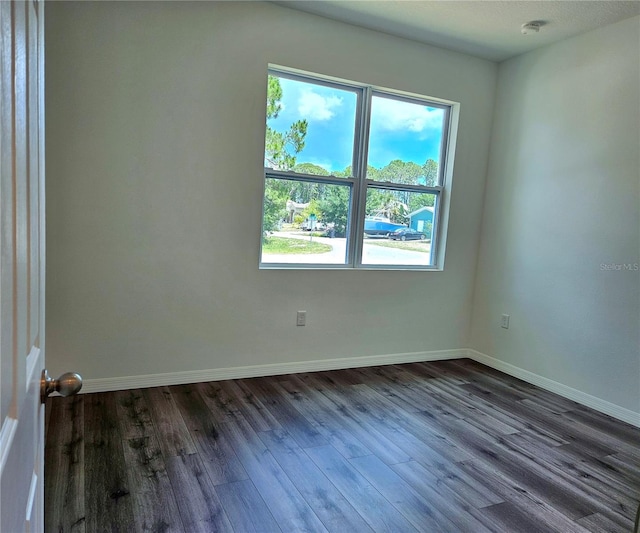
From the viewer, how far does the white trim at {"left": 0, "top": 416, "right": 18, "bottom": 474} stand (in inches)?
18.2

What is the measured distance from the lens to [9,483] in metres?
0.51

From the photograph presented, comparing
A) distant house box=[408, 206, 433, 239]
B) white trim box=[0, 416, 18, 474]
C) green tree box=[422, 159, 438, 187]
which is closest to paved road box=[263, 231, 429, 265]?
distant house box=[408, 206, 433, 239]

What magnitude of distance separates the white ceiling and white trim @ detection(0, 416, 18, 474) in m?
3.14

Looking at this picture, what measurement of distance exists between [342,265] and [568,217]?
1.77 metres

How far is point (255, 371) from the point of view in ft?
10.7

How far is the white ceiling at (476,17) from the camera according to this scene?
2.81 metres

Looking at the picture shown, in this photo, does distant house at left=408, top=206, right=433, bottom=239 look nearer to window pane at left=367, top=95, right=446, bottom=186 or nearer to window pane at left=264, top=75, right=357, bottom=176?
window pane at left=367, top=95, right=446, bottom=186

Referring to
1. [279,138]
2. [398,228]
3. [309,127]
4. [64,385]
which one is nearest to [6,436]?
[64,385]

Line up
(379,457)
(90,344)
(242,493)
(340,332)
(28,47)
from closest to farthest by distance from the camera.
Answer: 1. (28,47)
2. (242,493)
3. (379,457)
4. (90,344)
5. (340,332)

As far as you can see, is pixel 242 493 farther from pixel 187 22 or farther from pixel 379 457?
pixel 187 22

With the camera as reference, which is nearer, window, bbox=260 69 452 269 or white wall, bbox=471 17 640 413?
white wall, bbox=471 17 640 413

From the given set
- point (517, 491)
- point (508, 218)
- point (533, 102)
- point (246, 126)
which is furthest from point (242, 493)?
point (533, 102)

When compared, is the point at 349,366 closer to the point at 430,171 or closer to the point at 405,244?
the point at 405,244

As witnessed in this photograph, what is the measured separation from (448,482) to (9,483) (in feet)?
6.50
